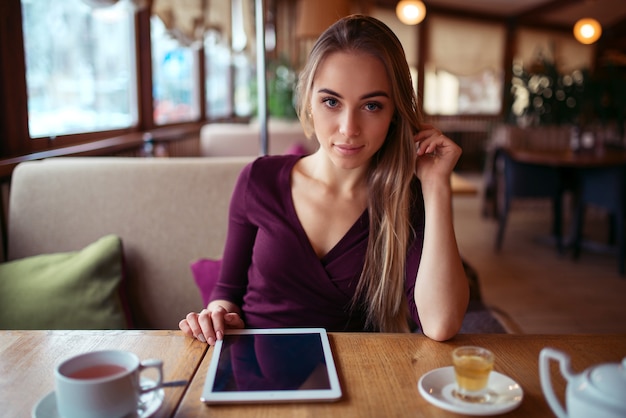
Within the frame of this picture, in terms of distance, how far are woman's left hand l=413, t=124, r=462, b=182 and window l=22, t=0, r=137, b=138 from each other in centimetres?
196

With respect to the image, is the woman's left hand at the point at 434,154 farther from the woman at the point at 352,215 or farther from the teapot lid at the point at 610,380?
the teapot lid at the point at 610,380

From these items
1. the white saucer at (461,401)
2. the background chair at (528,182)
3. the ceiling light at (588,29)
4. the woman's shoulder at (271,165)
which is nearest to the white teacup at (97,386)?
the white saucer at (461,401)

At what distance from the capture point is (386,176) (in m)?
1.37

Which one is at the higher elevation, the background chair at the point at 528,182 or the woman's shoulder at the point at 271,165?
the woman's shoulder at the point at 271,165

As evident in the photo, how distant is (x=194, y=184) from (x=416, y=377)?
123cm

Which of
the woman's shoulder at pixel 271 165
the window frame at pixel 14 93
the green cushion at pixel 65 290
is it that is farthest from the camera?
the window frame at pixel 14 93

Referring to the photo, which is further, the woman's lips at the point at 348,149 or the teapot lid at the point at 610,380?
the woman's lips at the point at 348,149

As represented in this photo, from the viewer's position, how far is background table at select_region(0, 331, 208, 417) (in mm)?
836

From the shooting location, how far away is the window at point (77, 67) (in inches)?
107

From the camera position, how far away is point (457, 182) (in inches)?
127

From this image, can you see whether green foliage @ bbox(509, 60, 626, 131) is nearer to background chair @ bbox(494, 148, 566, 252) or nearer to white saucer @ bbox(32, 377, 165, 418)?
background chair @ bbox(494, 148, 566, 252)

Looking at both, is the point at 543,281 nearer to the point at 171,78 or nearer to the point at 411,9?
→ the point at 411,9

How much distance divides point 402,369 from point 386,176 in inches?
21.7

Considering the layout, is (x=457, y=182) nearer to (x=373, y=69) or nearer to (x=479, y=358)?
(x=373, y=69)
